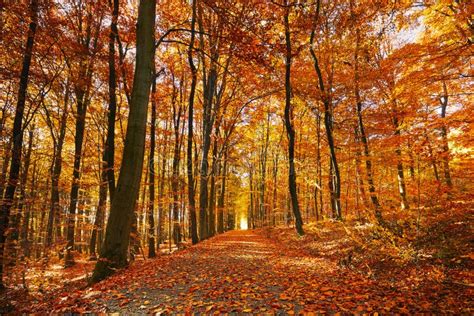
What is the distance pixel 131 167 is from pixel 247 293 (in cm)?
403

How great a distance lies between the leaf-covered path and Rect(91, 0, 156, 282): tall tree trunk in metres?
0.59

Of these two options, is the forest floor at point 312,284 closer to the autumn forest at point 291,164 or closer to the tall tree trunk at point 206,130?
the autumn forest at point 291,164

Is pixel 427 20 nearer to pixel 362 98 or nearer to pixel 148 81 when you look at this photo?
pixel 362 98

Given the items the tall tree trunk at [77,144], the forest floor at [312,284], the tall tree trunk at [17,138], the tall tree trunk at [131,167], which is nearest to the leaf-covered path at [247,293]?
the forest floor at [312,284]

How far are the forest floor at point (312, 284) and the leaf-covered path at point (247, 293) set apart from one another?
0.01 metres

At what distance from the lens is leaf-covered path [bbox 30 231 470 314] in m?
3.85

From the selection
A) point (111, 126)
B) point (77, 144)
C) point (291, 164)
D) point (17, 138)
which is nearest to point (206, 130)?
point (291, 164)

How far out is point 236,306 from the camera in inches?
151

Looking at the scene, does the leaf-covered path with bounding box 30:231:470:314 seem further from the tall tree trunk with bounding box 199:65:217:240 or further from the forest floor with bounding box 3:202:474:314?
the tall tree trunk with bounding box 199:65:217:240

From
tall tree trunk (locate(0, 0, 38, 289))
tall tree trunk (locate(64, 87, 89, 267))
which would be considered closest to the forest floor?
tall tree trunk (locate(0, 0, 38, 289))

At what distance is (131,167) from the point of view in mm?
6383

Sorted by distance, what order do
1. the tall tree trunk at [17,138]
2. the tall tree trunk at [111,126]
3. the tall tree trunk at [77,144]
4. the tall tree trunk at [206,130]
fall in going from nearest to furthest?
the tall tree trunk at [17,138] < the tall tree trunk at [111,126] < the tall tree trunk at [77,144] < the tall tree trunk at [206,130]

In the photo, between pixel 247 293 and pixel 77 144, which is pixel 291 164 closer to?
pixel 247 293

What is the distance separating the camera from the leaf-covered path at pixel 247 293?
12.6 ft
